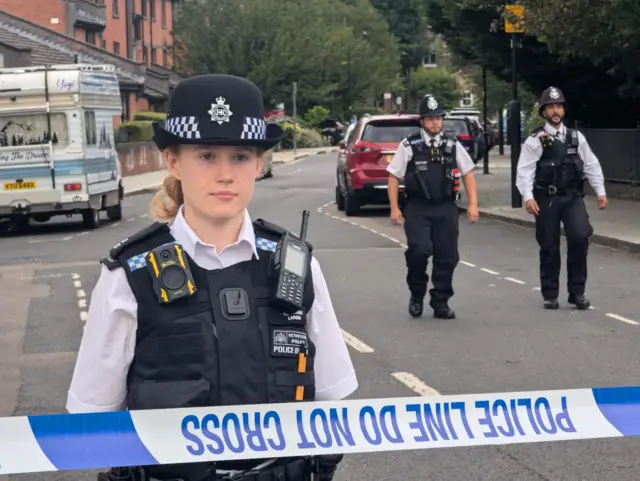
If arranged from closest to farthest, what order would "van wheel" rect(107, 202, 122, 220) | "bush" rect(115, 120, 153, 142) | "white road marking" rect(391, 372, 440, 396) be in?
"white road marking" rect(391, 372, 440, 396) → "van wheel" rect(107, 202, 122, 220) → "bush" rect(115, 120, 153, 142)

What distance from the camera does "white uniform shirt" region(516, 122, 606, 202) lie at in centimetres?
1065

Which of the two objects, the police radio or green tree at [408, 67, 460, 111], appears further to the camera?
green tree at [408, 67, 460, 111]

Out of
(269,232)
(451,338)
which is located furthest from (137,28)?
(269,232)

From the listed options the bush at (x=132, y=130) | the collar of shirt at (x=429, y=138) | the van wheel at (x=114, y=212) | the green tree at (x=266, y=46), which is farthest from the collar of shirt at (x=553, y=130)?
the green tree at (x=266, y=46)

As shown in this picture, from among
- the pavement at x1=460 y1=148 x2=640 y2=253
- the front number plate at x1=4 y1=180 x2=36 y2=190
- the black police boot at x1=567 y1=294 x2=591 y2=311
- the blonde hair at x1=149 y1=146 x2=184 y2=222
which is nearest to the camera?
the blonde hair at x1=149 y1=146 x2=184 y2=222

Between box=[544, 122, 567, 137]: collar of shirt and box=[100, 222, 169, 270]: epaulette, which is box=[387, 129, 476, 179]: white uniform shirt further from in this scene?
box=[100, 222, 169, 270]: epaulette

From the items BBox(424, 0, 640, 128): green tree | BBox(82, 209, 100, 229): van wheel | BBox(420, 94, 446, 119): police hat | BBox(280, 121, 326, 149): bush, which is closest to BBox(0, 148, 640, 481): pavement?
BBox(420, 94, 446, 119): police hat

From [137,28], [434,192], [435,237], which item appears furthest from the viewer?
[137,28]

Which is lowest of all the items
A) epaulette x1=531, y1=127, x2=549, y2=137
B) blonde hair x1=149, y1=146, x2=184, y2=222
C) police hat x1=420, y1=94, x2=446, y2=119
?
epaulette x1=531, y1=127, x2=549, y2=137

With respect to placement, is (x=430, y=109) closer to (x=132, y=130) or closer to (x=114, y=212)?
(x=114, y=212)

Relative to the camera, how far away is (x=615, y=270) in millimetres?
13781

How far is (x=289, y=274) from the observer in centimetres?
278

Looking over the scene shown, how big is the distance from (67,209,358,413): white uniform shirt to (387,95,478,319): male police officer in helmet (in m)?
7.25

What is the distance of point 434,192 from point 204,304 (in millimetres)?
7509
